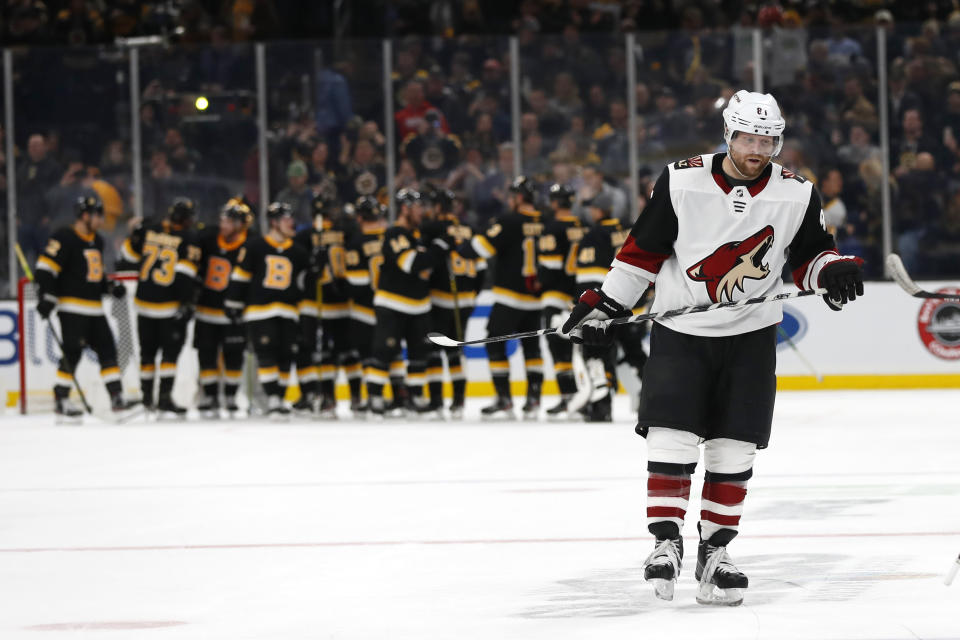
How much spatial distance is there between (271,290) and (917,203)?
17.0 ft

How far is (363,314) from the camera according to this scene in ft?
36.6

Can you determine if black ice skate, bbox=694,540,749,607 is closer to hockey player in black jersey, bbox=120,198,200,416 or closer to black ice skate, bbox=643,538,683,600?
black ice skate, bbox=643,538,683,600

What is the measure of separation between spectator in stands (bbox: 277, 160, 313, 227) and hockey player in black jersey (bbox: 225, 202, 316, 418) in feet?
4.89

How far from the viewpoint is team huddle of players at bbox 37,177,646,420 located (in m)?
10.6

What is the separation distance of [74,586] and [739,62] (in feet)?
30.2

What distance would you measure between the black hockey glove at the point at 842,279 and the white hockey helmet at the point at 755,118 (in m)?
0.34

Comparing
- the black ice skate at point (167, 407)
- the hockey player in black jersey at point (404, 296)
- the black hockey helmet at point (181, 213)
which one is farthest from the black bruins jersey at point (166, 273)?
the hockey player in black jersey at point (404, 296)

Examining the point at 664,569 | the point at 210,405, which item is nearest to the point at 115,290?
the point at 210,405

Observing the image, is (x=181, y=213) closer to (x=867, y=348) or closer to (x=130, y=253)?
(x=130, y=253)

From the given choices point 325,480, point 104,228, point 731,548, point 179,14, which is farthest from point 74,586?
point 179,14

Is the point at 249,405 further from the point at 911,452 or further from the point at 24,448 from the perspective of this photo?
the point at 911,452

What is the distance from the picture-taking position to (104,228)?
12.6m

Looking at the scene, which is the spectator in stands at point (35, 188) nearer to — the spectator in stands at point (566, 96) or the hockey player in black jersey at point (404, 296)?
the hockey player in black jersey at point (404, 296)

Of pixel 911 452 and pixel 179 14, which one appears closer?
pixel 911 452
